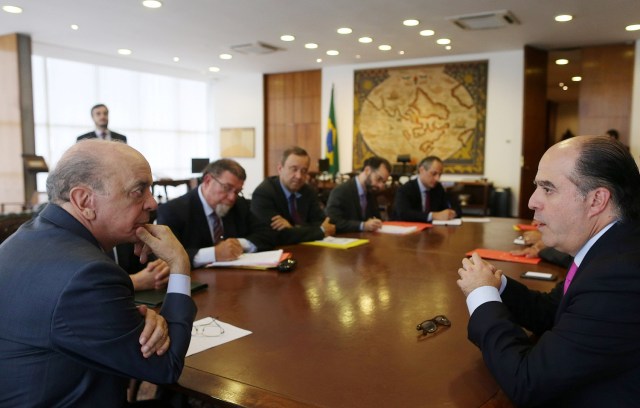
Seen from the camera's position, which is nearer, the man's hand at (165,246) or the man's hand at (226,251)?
the man's hand at (165,246)

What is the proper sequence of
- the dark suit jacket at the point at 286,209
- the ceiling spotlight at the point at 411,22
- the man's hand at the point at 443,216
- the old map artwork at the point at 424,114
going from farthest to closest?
the old map artwork at the point at 424,114, the ceiling spotlight at the point at 411,22, the man's hand at the point at 443,216, the dark suit jacket at the point at 286,209

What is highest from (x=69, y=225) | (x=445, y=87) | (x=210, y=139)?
(x=445, y=87)

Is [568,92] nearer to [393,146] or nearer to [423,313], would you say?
[393,146]

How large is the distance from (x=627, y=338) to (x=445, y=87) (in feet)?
30.3

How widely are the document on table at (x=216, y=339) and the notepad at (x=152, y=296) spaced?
297mm

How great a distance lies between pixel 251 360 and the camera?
1406 mm

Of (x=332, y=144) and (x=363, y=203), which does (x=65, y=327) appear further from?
(x=332, y=144)

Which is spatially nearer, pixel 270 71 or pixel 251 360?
pixel 251 360

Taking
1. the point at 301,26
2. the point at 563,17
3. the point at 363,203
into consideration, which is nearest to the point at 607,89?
the point at 563,17

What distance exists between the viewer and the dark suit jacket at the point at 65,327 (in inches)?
42.5

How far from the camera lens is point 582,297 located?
118cm

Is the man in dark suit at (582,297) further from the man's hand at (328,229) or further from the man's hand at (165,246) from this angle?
the man's hand at (328,229)

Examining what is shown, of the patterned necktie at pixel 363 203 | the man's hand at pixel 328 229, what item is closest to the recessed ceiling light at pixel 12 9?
the patterned necktie at pixel 363 203

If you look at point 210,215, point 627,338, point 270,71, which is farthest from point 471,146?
point 627,338
